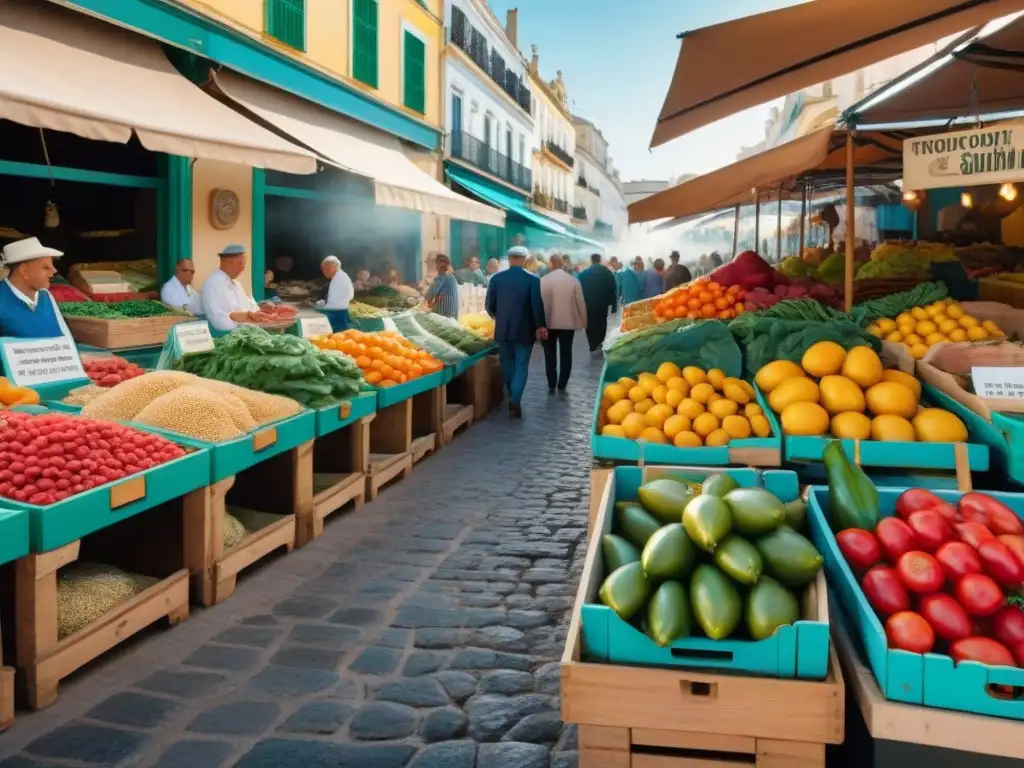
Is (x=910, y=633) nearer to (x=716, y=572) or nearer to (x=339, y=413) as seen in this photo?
(x=716, y=572)

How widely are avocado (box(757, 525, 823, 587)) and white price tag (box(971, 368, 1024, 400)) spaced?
1.95m

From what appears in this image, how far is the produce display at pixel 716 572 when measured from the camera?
7.88 feet

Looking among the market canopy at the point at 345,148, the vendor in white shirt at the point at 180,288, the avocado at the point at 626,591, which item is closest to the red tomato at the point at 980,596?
the avocado at the point at 626,591

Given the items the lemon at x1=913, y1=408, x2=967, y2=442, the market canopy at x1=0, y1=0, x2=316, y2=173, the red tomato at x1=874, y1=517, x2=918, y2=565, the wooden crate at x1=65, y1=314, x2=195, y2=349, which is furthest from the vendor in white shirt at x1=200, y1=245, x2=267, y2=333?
the red tomato at x1=874, y1=517, x2=918, y2=565

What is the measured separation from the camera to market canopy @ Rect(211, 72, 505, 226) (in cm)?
1073

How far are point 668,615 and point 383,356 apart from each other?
5.30 metres

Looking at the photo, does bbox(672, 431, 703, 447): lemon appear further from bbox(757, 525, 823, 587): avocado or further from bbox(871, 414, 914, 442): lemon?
bbox(757, 525, 823, 587): avocado

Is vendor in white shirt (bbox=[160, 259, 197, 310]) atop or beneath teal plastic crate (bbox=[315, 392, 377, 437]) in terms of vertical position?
atop

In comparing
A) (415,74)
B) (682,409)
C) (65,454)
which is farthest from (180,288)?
(415,74)

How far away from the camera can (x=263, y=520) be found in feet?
17.5

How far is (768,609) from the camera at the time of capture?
242cm

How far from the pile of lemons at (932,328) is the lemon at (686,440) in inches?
70.5

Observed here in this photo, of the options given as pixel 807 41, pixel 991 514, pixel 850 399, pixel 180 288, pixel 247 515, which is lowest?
pixel 247 515

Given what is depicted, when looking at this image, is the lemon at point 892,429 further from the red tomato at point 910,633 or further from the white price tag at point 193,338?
the white price tag at point 193,338
